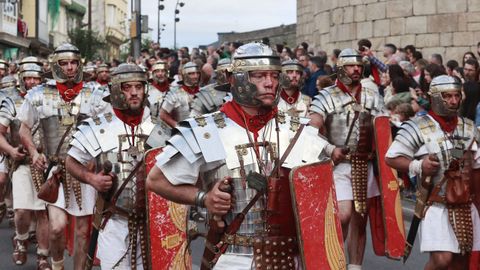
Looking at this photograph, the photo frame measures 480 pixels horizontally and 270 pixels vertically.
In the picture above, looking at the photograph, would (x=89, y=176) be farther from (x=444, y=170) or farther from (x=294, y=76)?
(x=294, y=76)

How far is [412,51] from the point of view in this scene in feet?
58.7

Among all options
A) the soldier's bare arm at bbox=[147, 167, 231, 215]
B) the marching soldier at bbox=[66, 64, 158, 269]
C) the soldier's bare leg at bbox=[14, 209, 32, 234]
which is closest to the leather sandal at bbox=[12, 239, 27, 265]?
the soldier's bare leg at bbox=[14, 209, 32, 234]

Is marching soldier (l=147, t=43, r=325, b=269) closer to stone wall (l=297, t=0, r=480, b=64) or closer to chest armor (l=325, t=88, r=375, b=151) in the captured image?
chest armor (l=325, t=88, r=375, b=151)

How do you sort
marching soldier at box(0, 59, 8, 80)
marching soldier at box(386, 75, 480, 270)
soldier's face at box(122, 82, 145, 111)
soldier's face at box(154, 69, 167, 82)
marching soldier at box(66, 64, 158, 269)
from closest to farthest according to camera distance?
marching soldier at box(66, 64, 158, 269) < soldier's face at box(122, 82, 145, 111) < marching soldier at box(386, 75, 480, 270) < marching soldier at box(0, 59, 8, 80) < soldier's face at box(154, 69, 167, 82)

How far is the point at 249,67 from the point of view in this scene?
569 cm

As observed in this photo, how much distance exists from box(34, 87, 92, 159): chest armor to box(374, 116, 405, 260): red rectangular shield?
8.40ft

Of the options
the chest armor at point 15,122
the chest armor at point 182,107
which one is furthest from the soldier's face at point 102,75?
the chest armor at point 15,122

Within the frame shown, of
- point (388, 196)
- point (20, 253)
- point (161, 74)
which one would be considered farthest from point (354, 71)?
point (161, 74)

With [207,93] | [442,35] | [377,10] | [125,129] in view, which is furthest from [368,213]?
[377,10]

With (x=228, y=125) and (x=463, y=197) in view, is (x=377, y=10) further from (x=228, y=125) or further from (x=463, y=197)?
(x=228, y=125)

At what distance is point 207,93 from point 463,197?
393 cm

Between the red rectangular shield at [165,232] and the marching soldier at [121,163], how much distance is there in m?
0.27

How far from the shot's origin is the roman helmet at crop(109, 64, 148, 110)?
7812mm

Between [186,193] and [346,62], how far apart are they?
4.76m
